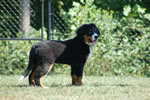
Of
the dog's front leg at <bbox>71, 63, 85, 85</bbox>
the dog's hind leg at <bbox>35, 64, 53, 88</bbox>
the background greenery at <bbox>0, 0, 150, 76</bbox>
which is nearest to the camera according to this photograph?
the dog's hind leg at <bbox>35, 64, 53, 88</bbox>

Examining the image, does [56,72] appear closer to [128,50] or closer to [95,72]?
[95,72]

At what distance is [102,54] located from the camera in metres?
Result: 8.15

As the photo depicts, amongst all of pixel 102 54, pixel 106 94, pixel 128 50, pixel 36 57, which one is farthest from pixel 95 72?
pixel 106 94

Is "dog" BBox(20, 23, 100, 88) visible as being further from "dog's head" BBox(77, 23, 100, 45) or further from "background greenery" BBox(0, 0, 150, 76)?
"background greenery" BBox(0, 0, 150, 76)

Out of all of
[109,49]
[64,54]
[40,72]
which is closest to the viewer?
[40,72]

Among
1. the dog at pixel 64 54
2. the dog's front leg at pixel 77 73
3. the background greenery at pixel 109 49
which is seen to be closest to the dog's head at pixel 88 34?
the dog at pixel 64 54

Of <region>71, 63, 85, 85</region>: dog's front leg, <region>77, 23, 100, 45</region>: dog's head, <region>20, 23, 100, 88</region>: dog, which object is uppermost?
<region>77, 23, 100, 45</region>: dog's head

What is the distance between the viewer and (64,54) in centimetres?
596

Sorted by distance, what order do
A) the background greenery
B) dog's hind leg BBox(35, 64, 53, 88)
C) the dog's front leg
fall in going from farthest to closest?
the background greenery, the dog's front leg, dog's hind leg BBox(35, 64, 53, 88)

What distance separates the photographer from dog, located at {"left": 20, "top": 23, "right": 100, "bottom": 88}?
5.68 m

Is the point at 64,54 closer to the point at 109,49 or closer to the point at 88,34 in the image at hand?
the point at 88,34

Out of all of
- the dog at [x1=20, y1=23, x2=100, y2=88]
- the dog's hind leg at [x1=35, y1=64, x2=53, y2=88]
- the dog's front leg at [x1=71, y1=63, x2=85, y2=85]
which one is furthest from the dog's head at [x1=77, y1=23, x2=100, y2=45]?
Result: the dog's hind leg at [x1=35, y1=64, x2=53, y2=88]

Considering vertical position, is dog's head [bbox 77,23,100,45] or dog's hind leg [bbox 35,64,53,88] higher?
dog's head [bbox 77,23,100,45]

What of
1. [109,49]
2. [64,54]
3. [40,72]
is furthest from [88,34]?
[109,49]
